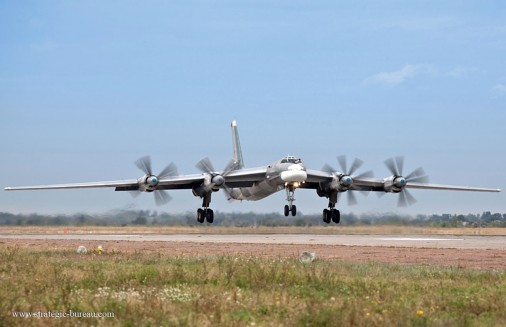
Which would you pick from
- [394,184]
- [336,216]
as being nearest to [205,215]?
[336,216]

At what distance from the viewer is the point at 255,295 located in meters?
11.9

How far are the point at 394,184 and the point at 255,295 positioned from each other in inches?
1502

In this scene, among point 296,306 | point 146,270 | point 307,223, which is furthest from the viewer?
point 307,223

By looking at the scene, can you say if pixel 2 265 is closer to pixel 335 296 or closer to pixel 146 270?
pixel 146 270

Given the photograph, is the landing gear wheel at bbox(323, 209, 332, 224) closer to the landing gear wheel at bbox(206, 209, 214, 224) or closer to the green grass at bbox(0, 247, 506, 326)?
the landing gear wheel at bbox(206, 209, 214, 224)

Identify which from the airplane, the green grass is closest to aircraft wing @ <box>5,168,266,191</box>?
the airplane

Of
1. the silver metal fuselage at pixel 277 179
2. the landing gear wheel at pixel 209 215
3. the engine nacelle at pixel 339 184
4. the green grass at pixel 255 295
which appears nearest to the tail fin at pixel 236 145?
the silver metal fuselage at pixel 277 179

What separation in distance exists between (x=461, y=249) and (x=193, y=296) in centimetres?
1706

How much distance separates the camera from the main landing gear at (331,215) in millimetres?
48688

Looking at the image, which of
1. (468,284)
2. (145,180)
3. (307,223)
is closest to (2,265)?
(468,284)

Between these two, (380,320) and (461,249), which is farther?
(461,249)

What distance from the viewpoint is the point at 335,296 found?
1231cm

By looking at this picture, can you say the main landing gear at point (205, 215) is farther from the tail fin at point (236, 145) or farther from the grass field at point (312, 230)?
the tail fin at point (236, 145)

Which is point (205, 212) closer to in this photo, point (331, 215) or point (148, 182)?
point (148, 182)
